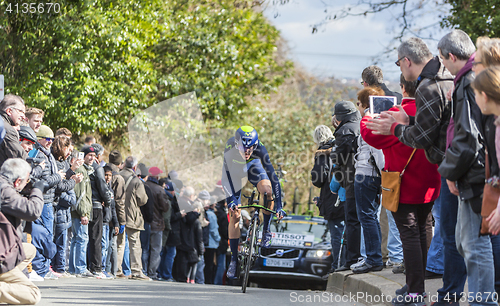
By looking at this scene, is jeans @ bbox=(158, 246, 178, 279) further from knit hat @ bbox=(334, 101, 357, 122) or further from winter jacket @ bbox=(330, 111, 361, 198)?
knit hat @ bbox=(334, 101, 357, 122)

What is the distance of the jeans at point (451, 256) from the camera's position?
461 centimetres

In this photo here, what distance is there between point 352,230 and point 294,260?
4.04 m

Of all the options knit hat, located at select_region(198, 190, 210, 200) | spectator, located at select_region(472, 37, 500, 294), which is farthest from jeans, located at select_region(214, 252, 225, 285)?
spectator, located at select_region(472, 37, 500, 294)

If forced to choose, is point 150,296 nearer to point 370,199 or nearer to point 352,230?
point 352,230

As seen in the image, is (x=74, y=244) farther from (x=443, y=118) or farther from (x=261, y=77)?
(x=261, y=77)

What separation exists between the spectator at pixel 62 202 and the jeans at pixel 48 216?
345 mm

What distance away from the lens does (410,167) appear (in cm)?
523

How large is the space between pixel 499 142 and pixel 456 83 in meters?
0.68

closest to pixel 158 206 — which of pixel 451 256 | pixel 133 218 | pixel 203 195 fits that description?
pixel 133 218

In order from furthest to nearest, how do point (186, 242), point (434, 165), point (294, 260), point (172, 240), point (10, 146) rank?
point (186, 242) → point (172, 240) → point (294, 260) → point (10, 146) → point (434, 165)

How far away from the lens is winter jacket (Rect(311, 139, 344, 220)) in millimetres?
8867

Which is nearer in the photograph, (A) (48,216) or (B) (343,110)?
(B) (343,110)

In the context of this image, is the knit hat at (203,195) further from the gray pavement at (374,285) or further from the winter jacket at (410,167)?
the winter jacket at (410,167)

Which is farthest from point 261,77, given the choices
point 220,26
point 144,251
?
point 144,251
